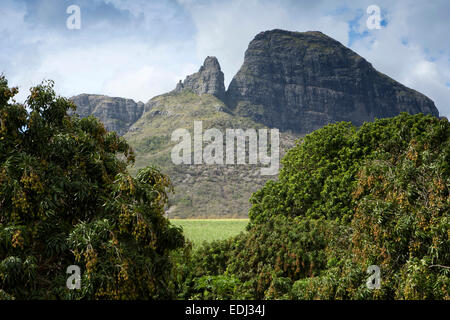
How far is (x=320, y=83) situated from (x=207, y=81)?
1816 inches

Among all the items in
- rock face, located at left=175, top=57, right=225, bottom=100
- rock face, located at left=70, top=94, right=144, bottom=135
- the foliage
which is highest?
rock face, located at left=175, top=57, right=225, bottom=100

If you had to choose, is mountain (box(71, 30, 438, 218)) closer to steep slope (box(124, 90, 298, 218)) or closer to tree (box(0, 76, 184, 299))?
steep slope (box(124, 90, 298, 218))

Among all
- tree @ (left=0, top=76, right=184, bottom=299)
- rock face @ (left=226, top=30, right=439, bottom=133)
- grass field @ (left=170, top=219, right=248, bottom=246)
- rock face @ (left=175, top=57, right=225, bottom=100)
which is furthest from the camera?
rock face @ (left=226, top=30, right=439, bottom=133)

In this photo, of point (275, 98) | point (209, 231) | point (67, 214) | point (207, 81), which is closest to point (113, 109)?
point (207, 81)

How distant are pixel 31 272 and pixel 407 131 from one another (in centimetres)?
1515

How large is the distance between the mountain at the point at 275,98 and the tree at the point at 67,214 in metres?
72.8

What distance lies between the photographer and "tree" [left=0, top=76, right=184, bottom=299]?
18.4ft

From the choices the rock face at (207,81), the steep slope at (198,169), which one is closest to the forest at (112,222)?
the steep slope at (198,169)

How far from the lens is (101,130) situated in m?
9.18

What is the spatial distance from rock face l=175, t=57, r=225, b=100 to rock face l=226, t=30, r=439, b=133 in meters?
9.12

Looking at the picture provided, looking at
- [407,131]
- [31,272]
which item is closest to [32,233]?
[31,272]

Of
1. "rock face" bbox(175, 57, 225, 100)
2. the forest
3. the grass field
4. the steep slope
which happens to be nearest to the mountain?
"rock face" bbox(175, 57, 225, 100)

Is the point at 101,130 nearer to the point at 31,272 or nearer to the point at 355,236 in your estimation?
the point at 31,272

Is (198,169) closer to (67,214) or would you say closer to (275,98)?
(67,214)
